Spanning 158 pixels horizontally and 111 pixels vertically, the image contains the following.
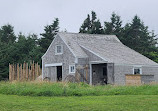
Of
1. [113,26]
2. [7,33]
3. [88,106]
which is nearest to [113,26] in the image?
[113,26]

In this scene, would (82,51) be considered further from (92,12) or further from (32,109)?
(92,12)

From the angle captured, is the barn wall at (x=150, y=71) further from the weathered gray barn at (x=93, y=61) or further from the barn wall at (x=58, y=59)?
the barn wall at (x=58, y=59)

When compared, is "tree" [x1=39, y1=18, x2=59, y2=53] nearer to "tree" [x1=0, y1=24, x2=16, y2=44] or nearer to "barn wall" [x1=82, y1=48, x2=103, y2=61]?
"tree" [x1=0, y1=24, x2=16, y2=44]

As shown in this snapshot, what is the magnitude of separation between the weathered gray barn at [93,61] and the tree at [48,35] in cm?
1820

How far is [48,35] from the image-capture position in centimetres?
5441

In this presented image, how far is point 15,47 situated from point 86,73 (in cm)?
2252

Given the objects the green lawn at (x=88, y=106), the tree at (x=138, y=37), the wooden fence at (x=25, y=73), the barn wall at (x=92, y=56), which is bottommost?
the green lawn at (x=88, y=106)

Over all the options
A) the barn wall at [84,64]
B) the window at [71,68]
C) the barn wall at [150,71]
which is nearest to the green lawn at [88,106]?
the barn wall at [84,64]

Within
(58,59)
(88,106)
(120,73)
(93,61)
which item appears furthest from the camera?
(58,59)

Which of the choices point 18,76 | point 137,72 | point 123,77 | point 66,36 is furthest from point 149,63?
point 18,76

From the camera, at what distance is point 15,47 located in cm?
4994

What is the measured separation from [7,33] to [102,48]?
30.5 metres

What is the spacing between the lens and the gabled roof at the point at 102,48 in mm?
30552

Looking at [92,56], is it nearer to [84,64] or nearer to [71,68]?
[84,64]
